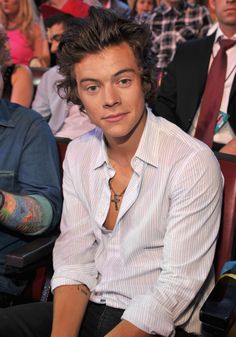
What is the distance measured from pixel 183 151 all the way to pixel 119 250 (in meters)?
0.36

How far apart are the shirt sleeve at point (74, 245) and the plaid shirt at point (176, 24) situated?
379 cm

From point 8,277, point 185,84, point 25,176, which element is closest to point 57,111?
point 185,84

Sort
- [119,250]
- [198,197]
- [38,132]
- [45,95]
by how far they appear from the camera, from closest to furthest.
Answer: [198,197] → [119,250] → [38,132] → [45,95]

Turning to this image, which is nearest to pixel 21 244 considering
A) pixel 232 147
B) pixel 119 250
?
pixel 119 250

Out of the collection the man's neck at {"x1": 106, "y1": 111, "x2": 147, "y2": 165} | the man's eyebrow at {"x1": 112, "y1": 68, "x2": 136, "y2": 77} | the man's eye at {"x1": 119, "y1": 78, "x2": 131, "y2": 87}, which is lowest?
the man's neck at {"x1": 106, "y1": 111, "x2": 147, "y2": 165}

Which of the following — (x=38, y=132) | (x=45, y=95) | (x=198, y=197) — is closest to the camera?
(x=198, y=197)

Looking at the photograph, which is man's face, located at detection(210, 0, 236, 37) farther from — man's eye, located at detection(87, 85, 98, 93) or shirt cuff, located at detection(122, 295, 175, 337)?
shirt cuff, located at detection(122, 295, 175, 337)

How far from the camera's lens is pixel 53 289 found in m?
1.93

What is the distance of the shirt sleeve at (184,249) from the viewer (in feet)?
5.48

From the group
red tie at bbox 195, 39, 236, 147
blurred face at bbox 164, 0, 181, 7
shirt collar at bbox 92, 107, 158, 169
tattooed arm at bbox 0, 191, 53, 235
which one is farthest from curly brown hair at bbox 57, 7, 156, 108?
blurred face at bbox 164, 0, 181, 7

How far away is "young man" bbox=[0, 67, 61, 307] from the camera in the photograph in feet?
6.96

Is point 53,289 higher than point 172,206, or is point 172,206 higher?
point 172,206

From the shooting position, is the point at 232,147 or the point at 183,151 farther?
the point at 232,147

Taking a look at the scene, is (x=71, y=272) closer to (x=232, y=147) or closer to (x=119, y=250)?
(x=119, y=250)
